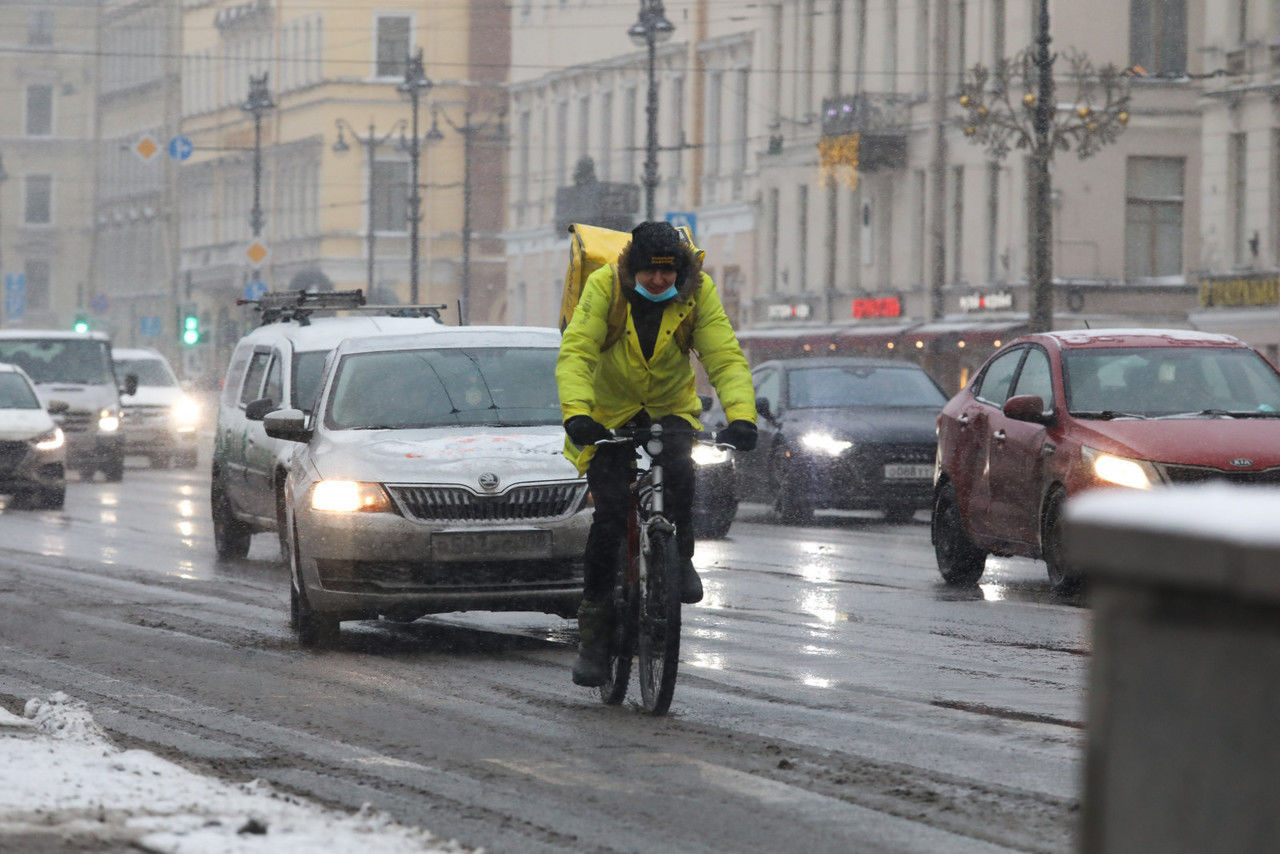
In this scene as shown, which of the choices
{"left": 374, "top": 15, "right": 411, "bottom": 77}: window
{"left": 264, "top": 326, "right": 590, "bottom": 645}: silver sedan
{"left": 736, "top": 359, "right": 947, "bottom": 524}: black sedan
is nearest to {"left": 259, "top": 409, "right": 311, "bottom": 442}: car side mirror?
{"left": 264, "top": 326, "right": 590, "bottom": 645}: silver sedan

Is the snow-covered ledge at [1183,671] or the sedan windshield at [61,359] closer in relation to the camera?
the snow-covered ledge at [1183,671]

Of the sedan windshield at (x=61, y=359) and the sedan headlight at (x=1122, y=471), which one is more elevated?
the sedan windshield at (x=61, y=359)

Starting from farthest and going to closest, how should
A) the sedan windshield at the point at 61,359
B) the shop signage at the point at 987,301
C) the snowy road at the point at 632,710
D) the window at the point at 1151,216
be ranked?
the shop signage at the point at 987,301
the window at the point at 1151,216
the sedan windshield at the point at 61,359
the snowy road at the point at 632,710

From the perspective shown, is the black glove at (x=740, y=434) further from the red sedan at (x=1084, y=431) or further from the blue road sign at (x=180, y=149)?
the blue road sign at (x=180, y=149)

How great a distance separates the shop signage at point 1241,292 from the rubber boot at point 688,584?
33490 millimetres

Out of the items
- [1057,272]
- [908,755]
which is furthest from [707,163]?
[908,755]

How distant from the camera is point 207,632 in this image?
479 inches

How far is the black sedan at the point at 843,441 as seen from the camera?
76.6 feet

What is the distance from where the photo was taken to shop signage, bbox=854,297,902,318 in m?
55.1

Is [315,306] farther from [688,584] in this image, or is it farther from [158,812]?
[158,812]

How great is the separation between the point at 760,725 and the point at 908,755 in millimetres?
872

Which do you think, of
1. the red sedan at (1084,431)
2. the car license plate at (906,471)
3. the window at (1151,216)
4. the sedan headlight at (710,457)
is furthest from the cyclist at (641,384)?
the window at (1151,216)

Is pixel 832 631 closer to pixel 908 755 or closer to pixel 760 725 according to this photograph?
pixel 760 725

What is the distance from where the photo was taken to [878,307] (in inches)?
2192
